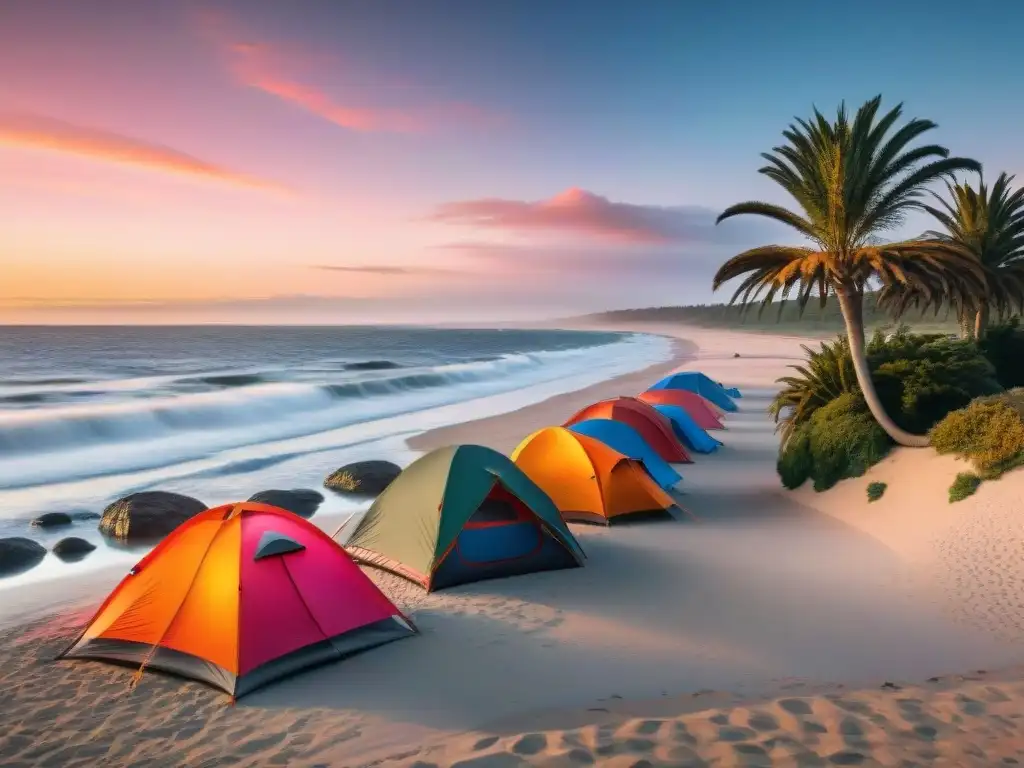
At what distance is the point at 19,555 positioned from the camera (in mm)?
10945

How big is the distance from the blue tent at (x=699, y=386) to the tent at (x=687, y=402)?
2.98m

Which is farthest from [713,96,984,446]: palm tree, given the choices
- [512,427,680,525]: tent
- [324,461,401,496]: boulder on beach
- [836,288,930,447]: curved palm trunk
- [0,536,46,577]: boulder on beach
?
[0,536,46,577]: boulder on beach

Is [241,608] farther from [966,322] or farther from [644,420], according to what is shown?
[966,322]

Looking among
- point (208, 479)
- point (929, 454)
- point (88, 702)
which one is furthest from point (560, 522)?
point (208, 479)

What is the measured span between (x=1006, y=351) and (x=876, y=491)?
8.88 meters

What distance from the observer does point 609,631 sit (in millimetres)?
7730

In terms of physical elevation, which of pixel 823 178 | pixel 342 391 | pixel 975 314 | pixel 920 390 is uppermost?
pixel 823 178

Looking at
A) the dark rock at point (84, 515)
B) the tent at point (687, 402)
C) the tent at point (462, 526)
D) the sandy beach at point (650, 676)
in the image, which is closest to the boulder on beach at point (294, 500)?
the dark rock at point (84, 515)

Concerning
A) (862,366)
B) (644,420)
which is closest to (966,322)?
(862,366)

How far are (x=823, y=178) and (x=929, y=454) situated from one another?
206 inches

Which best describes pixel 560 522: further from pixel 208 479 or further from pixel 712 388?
pixel 712 388

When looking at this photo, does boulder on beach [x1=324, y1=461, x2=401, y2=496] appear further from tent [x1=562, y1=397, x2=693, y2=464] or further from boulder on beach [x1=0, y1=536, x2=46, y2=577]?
boulder on beach [x1=0, y1=536, x2=46, y2=577]

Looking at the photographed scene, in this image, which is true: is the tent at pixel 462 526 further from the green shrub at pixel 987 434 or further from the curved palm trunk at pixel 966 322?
the curved palm trunk at pixel 966 322

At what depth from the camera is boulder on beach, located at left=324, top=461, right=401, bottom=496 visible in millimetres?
15625
